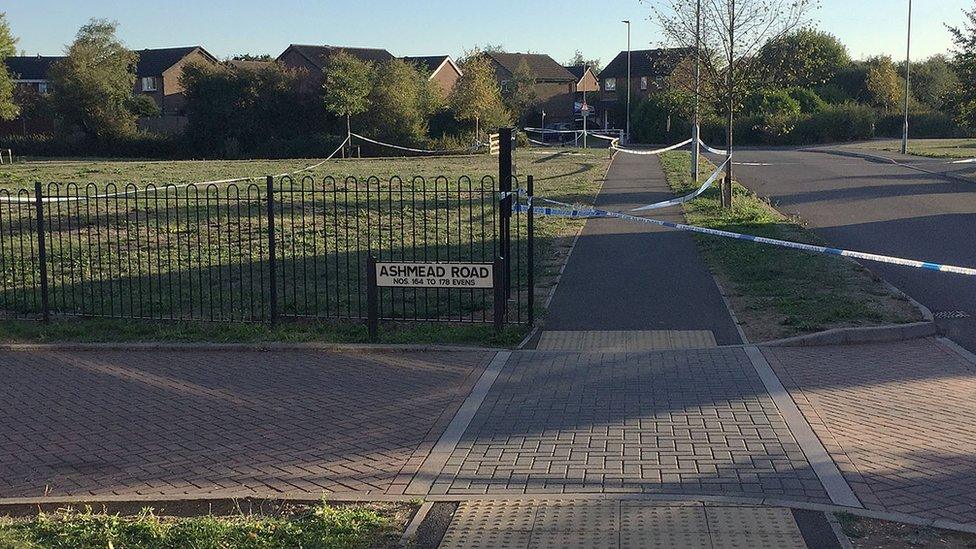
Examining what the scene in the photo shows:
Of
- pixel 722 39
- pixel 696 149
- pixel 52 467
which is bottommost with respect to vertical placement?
pixel 52 467

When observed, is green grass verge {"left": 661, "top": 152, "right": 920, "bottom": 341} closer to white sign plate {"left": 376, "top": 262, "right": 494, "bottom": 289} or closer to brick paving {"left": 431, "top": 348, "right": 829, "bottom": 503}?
brick paving {"left": 431, "top": 348, "right": 829, "bottom": 503}

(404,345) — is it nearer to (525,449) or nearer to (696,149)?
(525,449)

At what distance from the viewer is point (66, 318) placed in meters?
11.4

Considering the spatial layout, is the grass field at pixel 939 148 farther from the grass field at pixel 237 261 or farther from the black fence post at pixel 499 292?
the black fence post at pixel 499 292

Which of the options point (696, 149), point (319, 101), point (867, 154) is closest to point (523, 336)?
point (696, 149)

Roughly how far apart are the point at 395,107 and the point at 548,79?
44193 millimetres

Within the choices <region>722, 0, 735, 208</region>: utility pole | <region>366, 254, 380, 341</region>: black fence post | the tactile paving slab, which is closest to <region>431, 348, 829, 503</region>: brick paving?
the tactile paving slab

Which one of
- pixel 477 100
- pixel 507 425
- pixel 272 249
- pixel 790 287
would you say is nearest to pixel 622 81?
pixel 477 100

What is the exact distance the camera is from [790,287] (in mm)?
12430

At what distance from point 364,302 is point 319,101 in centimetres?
5177

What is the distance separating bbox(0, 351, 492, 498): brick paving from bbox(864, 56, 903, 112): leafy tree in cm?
7144

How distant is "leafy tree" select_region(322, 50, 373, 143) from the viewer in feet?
190

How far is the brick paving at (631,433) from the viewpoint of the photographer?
19.6ft

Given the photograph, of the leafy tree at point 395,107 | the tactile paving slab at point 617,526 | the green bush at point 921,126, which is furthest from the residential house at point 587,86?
the tactile paving slab at point 617,526
